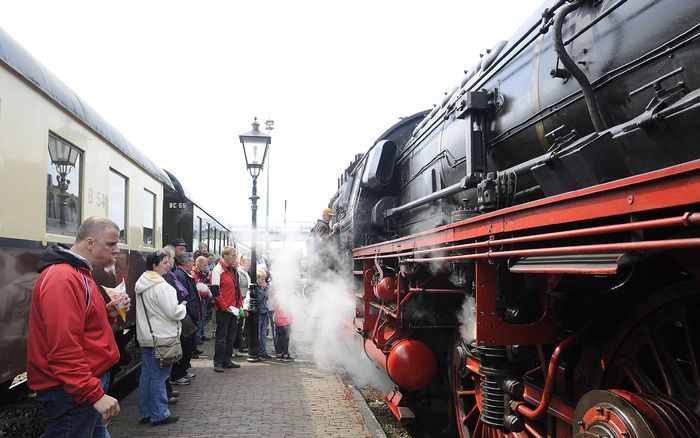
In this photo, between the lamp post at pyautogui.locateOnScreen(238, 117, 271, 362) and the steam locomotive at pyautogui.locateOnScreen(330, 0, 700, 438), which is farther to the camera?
the lamp post at pyautogui.locateOnScreen(238, 117, 271, 362)

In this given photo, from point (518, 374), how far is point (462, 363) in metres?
0.75

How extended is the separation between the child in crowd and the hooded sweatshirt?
12.4ft

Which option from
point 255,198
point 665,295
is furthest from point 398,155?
point 665,295

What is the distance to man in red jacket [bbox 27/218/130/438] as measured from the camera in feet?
8.06

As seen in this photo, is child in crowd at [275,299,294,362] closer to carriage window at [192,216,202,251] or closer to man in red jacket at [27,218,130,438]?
carriage window at [192,216,202,251]

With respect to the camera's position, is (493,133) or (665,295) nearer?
(665,295)

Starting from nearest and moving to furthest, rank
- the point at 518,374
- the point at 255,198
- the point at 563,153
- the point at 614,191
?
1. the point at 614,191
2. the point at 563,153
3. the point at 518,374
4. the point at 255,198

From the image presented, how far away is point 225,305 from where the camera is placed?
7.45 metres

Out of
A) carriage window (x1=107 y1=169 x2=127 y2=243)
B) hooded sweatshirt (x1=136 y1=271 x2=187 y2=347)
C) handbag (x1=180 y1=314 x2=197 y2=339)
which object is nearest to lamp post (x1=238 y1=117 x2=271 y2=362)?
carriage window (x1=107 y1=169 x2=127 y2=243)

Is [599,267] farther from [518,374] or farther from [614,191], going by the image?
[518,374]

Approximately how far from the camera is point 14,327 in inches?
136

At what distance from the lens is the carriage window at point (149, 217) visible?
7.62 m

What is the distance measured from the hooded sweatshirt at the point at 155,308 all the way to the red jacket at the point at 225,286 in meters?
2.66

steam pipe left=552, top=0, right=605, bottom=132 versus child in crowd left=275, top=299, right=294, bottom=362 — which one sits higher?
steam pipe left=552, top=0, right=605, bottom=132
